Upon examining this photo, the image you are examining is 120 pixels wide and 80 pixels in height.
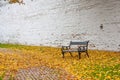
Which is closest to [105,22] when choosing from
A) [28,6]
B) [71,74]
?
[71,74]

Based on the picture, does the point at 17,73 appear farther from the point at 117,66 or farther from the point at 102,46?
the point at 102,46

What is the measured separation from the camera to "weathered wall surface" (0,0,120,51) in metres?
16.8

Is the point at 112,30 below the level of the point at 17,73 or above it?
above

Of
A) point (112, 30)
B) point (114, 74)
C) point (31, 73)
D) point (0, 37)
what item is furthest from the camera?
point (0, 37)

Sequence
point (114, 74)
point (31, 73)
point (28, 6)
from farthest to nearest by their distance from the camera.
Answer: point (28, 6)
point (31, 73)
point (114, 74)

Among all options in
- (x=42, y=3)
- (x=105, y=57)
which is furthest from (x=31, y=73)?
(x=42, y=3)

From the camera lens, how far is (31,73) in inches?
437

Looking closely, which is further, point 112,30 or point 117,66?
point 112,30

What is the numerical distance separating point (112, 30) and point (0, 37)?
1642cm

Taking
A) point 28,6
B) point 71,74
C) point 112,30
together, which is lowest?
point 71,74

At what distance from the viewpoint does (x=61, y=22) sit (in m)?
20.9

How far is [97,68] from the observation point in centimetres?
1161

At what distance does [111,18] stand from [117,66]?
538 centimetres

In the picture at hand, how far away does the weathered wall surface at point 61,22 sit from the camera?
1677 cm
